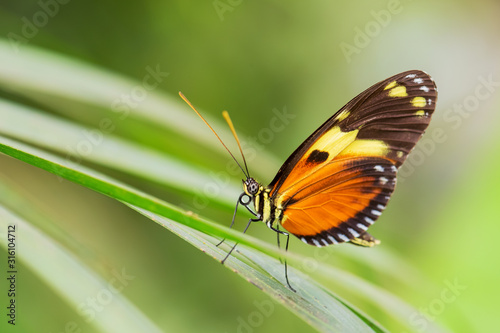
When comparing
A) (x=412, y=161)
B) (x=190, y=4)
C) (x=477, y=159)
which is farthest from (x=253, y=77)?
(x=477, y=159)

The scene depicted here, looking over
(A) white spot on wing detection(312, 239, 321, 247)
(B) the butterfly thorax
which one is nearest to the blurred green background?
(B) the butterfly thorax

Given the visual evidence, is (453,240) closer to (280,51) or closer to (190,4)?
(280,51)

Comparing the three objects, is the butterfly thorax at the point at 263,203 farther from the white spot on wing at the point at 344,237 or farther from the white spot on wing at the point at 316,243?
the white spot on wing at the point at 344,237

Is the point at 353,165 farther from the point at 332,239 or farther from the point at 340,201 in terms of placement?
the point at 332,239

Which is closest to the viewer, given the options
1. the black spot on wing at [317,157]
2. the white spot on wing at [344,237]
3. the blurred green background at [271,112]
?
the white spot on wing at [344,237]

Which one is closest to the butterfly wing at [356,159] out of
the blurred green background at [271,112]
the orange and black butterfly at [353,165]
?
the orange and black butterfly at [353,165]

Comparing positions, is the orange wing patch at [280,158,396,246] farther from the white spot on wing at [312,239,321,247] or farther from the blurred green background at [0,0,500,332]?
the blurred green background at [0,0,500,332]
